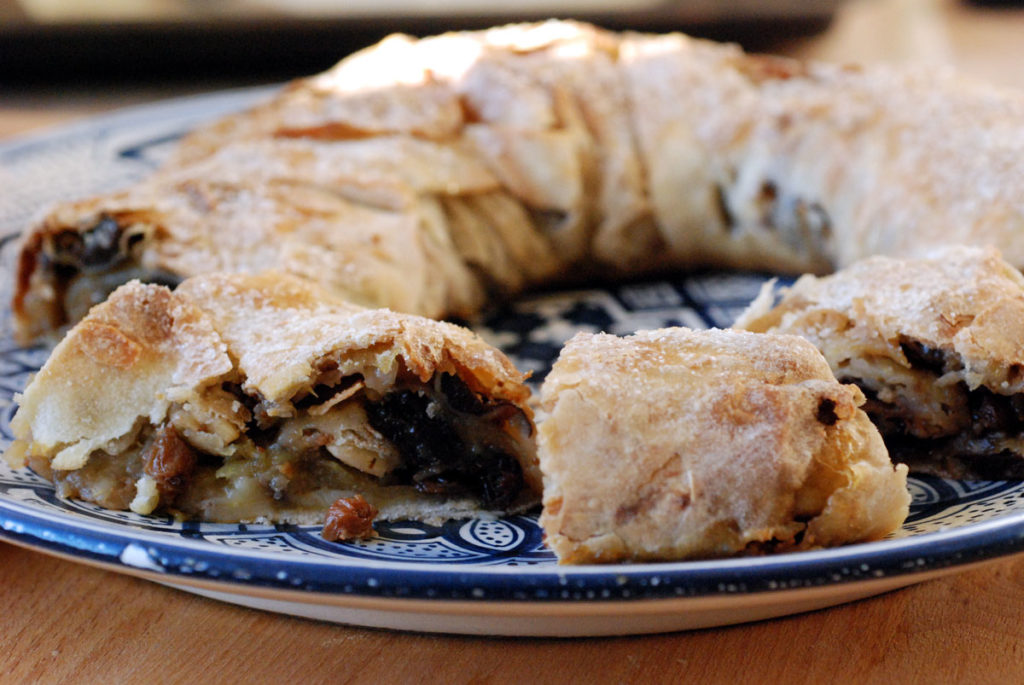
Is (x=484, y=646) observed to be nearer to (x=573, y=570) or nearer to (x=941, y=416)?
(x=573, y=570)

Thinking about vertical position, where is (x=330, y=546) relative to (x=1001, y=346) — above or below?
below

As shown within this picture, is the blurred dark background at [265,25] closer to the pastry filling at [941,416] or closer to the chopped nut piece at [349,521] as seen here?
the pastry filling at [941,416]

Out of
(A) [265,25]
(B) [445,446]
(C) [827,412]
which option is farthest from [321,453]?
(A) [265,25]

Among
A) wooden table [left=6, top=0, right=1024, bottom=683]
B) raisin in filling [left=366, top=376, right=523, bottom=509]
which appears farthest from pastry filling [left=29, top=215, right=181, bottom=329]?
wooden table [left=6, top=0, right=1024, bottom=683]

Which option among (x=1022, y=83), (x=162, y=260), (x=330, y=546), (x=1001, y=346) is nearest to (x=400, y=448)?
(x=330, y=546)

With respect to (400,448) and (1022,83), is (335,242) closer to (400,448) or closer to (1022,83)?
(400,448)

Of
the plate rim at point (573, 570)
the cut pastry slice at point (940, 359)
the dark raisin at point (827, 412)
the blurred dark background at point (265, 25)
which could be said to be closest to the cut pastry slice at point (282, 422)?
the plate rim at point (573, 570)
